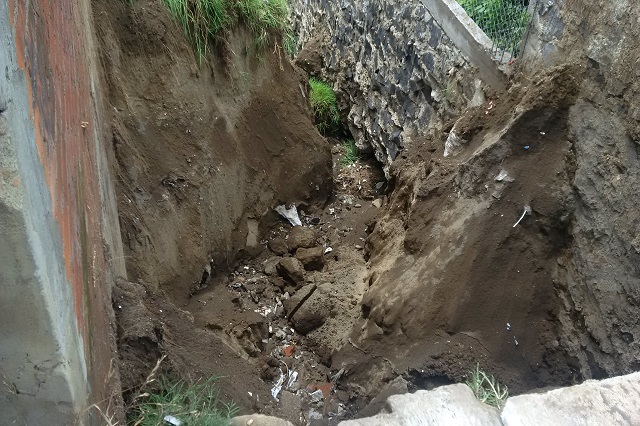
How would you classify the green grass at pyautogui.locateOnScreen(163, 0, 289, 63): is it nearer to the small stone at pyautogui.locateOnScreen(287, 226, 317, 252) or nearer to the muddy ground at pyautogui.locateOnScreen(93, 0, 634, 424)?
the muddy ground at pyautogui.locateOnScreen(93, 0, 634, 424)

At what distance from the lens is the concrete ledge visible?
4199 mm

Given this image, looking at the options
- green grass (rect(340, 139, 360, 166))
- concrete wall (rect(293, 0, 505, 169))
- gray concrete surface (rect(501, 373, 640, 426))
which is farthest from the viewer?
green grass (rect(340, 139, 360, 166))

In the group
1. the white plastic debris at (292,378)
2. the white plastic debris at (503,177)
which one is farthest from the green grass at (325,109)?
the white plastic debris at (292,378)

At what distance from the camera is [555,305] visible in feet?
11.6

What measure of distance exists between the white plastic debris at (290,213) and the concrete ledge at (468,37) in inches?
82.2

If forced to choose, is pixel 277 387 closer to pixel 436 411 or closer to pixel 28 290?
pixel 436 411

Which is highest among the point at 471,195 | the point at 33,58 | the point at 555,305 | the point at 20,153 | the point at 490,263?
the point at 33,58

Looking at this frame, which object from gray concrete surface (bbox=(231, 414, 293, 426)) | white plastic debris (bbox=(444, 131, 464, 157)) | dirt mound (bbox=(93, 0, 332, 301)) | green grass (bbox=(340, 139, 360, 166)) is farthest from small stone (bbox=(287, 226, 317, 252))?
gray concrete surface (bbox=(231, 414, 293, 426))

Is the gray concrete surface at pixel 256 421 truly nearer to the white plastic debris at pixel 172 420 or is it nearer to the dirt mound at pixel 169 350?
the white plastic debris at pixel 172 420

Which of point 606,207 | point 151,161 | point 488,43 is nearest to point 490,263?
point 606,207

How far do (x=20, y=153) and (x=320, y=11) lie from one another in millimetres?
6471

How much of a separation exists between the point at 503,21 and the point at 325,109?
2.95m

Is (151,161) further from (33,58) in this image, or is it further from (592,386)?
(592,386)

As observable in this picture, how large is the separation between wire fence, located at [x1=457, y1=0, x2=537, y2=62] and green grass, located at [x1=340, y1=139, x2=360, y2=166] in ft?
7.49
